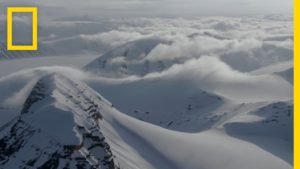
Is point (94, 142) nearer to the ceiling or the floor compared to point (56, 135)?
nearer to the floor

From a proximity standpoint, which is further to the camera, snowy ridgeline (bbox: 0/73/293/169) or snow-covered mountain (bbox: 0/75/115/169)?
snowy ridgeline (bbox: 0/73/293/169)

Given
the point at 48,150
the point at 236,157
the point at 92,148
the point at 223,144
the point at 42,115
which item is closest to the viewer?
the point at 48,150

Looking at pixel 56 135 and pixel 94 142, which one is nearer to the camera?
pixel 56 135

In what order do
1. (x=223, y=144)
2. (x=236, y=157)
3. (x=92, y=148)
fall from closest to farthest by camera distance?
(x=92, y=148) → (x=236, y=157) → (x=223, y=144)

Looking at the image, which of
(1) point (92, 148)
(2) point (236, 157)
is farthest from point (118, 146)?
(2) point (236, 157)

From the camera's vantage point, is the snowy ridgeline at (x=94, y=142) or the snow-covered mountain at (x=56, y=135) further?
the snowy ridgeline at (x=94, y=142)

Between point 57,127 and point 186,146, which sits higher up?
point 57,127

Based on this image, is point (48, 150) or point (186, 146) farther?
point (186, 146)

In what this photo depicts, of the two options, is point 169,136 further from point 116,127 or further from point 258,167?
point 258,167
